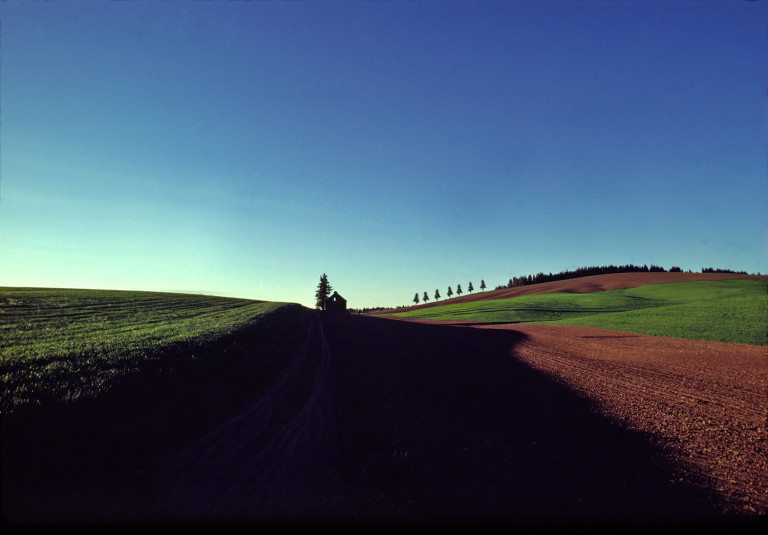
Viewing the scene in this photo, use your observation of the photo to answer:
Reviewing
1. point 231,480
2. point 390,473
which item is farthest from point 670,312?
point 231,480

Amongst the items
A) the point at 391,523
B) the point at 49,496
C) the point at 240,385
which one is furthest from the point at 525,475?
the point at 240,385

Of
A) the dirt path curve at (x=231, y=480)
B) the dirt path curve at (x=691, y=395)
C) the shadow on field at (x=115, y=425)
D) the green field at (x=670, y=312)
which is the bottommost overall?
the dirt path curve at (x=691, y=395)

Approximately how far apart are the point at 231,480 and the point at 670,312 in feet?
155

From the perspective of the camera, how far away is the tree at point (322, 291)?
4309 inches

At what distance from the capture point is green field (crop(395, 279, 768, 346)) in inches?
1057

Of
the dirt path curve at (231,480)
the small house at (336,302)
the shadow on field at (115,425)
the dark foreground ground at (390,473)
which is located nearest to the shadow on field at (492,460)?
the dark foreground ground at (390,473)

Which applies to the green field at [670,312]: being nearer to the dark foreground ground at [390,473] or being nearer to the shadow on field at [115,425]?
the dark foreground ground at [390,473]

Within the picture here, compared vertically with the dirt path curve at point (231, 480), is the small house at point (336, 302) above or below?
above

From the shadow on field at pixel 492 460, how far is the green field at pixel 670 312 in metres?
25.5

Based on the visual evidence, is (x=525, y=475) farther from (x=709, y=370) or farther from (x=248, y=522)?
(x=709, y=370)

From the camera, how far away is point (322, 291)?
11088 centimetres

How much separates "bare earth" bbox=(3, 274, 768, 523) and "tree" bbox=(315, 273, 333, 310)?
98724mm

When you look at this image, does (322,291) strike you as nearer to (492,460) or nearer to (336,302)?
(336,302)

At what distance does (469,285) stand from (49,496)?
185 m
